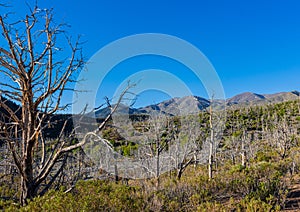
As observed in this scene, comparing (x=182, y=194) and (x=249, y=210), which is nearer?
(x=249, y=210)

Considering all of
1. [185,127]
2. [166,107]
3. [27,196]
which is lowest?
[27,196]

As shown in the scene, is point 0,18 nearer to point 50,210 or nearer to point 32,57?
point 32,57

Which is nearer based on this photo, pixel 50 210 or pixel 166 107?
pixel 50 210

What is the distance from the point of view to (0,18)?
418cm

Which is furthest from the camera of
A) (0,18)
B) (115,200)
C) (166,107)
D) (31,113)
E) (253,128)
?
(253,128)

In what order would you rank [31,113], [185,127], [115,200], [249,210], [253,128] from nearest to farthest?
[115,200], [31,113], [249,210], [185,127], [253,128]

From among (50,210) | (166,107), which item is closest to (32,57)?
(50,210)

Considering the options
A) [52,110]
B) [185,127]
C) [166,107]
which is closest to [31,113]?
[52,110]

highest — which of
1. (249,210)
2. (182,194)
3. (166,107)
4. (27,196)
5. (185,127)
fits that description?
(166,107)

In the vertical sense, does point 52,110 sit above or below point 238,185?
above

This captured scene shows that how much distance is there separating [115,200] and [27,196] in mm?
1786

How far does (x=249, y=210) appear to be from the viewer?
5207 mm

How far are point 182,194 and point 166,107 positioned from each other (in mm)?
6146

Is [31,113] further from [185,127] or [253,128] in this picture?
[253,128]
